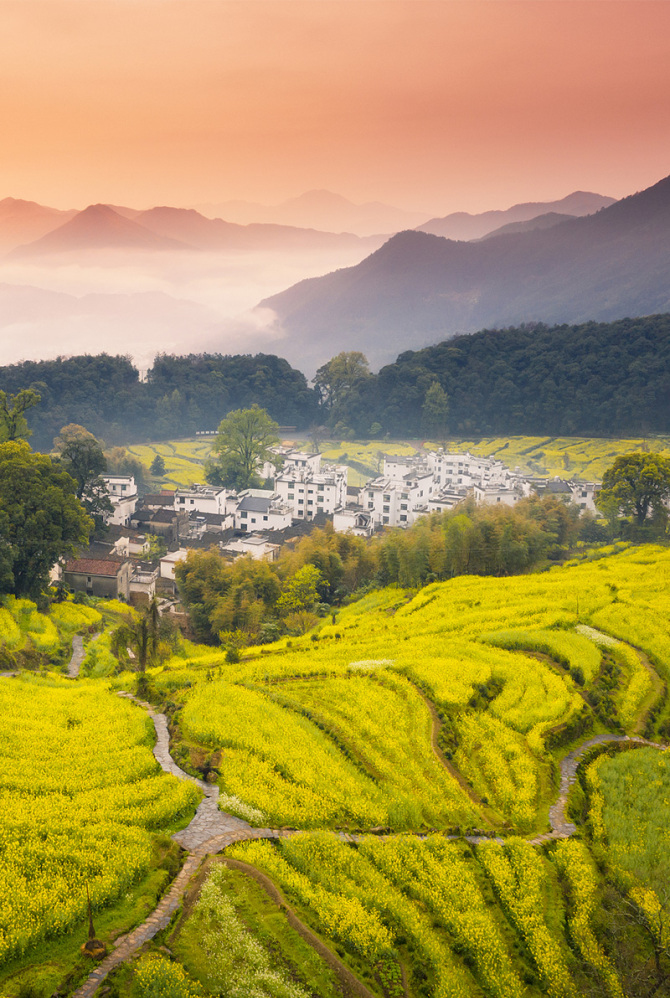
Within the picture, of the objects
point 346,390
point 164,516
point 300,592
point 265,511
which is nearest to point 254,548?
point 265,511

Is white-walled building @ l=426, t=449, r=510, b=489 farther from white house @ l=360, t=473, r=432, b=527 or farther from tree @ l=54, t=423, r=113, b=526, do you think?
tree @ l=54, t=423, r=113, b=526

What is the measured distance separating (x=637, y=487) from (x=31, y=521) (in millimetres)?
30367

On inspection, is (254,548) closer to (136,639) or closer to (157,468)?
(136,639)

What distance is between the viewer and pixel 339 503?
55375 mm

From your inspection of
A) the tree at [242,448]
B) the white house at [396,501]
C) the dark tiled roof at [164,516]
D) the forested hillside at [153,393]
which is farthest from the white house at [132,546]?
the forested hillside at [153,393]

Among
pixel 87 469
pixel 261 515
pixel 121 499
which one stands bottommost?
pixel 261 515

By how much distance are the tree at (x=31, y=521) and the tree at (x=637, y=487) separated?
2731 cm

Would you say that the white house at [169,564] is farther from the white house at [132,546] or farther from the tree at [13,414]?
the tree at [13,414]

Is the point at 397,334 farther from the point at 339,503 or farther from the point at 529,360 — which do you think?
the point at 339,503

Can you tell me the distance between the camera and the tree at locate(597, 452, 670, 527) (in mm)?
40188

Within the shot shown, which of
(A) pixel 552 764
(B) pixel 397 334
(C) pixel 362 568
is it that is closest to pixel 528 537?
(C) pixel 362 568

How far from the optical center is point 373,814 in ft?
41.2

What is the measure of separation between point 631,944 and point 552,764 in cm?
526

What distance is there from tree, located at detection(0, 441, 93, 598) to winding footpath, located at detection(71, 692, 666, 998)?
13.6 meters
